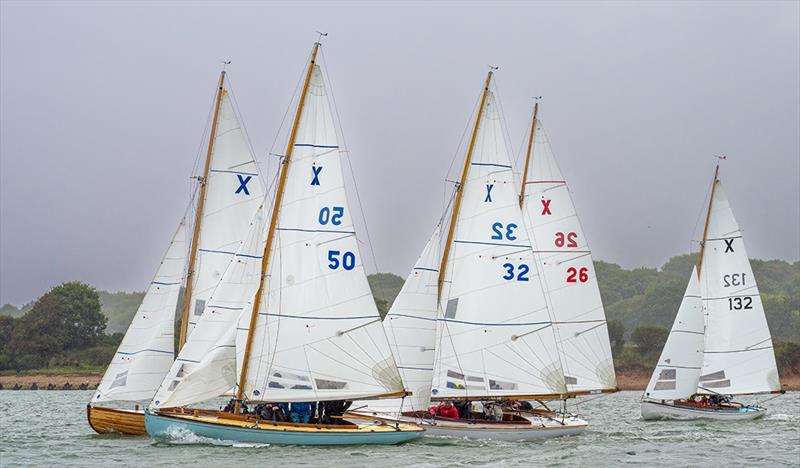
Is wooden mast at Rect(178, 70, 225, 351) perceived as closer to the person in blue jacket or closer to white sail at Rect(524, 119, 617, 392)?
the person in blue jacket

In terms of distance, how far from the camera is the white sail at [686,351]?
54.7 metres

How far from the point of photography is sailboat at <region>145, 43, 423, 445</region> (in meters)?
34.4

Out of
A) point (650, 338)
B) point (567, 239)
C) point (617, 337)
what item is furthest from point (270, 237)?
point (617, 337)

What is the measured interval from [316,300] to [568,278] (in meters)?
16.3

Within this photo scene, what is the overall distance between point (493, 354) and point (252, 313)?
379 inches

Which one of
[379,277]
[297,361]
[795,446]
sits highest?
[379,277]

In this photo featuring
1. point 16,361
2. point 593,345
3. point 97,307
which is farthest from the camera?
Result: point 97,307

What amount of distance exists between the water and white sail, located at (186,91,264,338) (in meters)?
7.17

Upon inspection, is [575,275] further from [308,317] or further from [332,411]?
[308,317]

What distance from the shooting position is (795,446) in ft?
128

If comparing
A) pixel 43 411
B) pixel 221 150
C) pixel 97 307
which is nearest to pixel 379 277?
pixel 97 307

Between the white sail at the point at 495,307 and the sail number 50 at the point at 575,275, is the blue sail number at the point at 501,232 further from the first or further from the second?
the sail number 50 at the point at 575,275

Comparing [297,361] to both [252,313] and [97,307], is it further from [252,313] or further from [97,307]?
[97,307]

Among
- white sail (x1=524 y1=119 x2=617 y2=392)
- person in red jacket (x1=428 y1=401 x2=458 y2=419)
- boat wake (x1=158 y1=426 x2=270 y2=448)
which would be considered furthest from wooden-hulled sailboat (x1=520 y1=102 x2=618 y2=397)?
boat wake (x1=158 y1=426 x2=270 y2=448)
